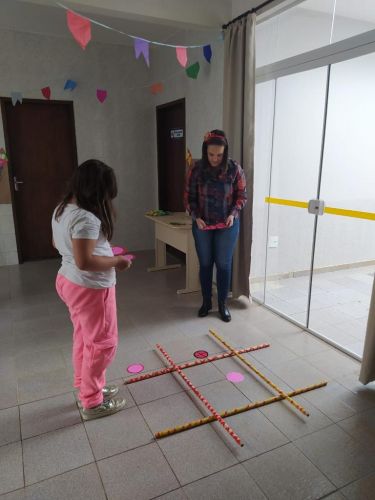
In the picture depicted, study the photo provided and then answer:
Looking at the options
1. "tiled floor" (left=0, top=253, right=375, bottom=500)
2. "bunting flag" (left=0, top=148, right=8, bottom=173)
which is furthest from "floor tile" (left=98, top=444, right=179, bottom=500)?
"bunting flag" (left=0, top=148, right=8, bottom=173)

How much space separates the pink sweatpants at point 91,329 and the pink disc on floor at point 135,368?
1.53 feet

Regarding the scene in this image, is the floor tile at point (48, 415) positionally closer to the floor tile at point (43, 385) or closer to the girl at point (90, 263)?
the floor tile at point (43, 385)

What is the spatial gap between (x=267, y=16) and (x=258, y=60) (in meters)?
0.33

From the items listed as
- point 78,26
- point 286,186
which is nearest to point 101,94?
point 78,26

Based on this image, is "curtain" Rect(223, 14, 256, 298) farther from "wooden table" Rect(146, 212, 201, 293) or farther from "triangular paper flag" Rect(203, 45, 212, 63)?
"wooden table" Rect(146, 212, 201, 293)

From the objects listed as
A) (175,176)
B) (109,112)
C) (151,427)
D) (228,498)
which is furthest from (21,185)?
(228,498)

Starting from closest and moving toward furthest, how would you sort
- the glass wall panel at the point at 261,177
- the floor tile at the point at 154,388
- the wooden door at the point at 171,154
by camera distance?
the floor tile at the point at 154,388 → the glass wall panel at the point at 261,177 → the wooden door at the point at 171,154

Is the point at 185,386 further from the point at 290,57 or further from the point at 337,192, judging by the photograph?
the point at 290,57

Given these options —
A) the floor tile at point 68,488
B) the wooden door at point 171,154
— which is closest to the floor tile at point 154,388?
the floor tile at point 68,488

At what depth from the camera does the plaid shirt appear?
2885 millimetres

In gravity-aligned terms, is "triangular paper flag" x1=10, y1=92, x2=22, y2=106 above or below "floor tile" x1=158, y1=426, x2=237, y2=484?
above

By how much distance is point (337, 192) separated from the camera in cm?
279

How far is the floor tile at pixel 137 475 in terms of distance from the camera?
1.50 m

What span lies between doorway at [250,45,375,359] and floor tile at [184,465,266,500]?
133cm
